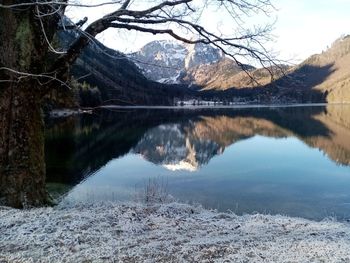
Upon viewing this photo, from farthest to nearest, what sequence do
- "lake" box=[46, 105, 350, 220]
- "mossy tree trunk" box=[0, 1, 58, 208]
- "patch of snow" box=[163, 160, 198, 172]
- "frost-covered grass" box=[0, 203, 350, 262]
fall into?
"patch of snow" box=[163, 160, 198, 172] → "lake" box=[46, 105, 350, 220] → "mossy tree trunk" box=[0, 1, 58, 208] → "frost-covered grass" box=[0, 203, 350, 262]

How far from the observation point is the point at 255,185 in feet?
88.2

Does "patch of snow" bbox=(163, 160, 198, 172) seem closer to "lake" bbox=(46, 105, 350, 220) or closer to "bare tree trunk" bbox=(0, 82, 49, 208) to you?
"lake" bbox=(46, 105, 350, 220)

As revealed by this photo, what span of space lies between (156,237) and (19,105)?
4.55m

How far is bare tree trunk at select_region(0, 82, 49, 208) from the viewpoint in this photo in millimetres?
9805

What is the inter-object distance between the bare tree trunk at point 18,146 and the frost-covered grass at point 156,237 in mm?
821

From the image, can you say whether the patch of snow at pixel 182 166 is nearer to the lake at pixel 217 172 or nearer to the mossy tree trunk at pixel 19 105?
the lake at pixel 217 172

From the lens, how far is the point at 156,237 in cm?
768

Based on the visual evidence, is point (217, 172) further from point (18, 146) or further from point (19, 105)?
point (19, 105)

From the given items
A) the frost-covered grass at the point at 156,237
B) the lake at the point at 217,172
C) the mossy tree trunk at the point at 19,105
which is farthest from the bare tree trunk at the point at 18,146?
the lake at the point at 217,172

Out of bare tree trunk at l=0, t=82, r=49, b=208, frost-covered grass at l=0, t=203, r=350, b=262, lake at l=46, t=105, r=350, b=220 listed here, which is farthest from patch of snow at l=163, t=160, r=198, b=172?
frost-covered grass at l=0, t=203, r=350, b=262

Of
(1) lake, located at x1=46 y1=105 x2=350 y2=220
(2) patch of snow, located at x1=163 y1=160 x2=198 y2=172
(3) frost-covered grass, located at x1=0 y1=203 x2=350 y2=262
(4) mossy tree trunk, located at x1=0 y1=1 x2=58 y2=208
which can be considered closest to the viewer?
(3) frost-covered grass, located at x1=0 y1=203 x2=350 y2=262

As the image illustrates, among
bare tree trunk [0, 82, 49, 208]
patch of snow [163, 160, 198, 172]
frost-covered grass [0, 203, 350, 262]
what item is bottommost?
patch of snow [163, 160, 198, 172]

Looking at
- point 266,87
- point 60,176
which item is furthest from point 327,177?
point 266,87

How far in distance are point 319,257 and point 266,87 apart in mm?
6247
